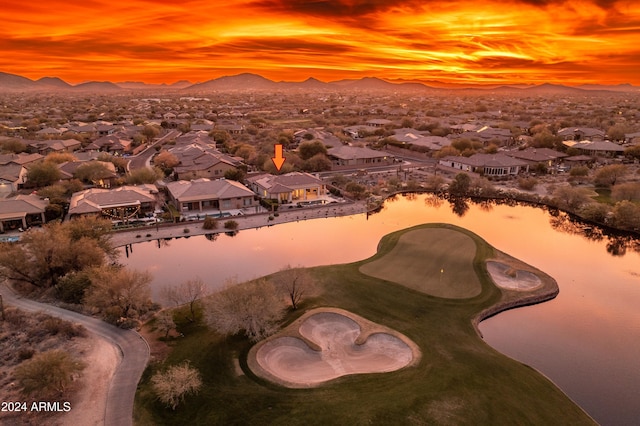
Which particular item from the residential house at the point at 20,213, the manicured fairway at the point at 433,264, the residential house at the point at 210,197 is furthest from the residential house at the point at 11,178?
the manicured fairway at the point at 433,264

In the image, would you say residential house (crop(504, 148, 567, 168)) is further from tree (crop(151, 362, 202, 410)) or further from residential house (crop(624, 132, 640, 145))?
tree (crop(151, 362, 202, 410))

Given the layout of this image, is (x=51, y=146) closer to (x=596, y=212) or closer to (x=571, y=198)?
(x=571, y=198)

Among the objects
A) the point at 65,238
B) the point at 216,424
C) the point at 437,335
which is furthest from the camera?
the point at 65,238

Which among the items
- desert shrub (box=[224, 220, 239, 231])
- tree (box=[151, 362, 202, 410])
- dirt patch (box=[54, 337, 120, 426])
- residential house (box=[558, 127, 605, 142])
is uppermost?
residential house (box=[558, 127, 605, 142])

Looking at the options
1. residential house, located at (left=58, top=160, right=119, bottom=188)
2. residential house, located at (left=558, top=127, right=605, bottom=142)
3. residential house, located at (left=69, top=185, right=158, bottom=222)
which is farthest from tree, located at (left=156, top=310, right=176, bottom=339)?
residential house, located at (left=558, top=127, right=605, bottom=142)

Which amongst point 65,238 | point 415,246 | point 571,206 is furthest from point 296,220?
point 571,206

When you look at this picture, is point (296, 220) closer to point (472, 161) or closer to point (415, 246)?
point (415, 246)
